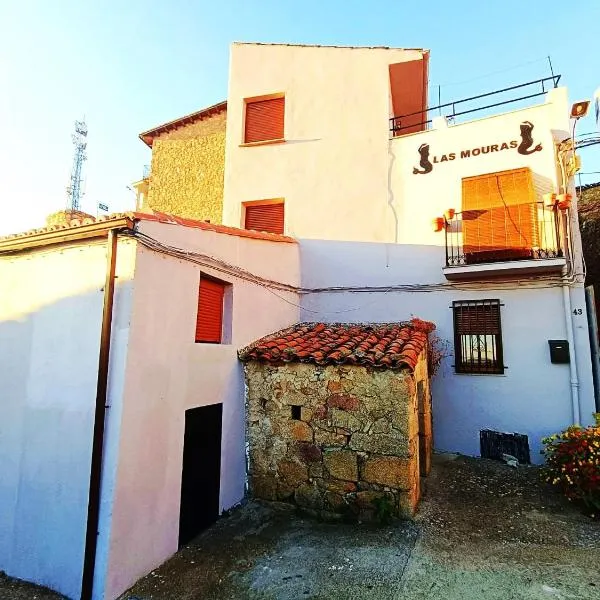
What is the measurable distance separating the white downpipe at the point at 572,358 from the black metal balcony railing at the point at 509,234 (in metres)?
0.95

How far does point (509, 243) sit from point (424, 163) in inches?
117

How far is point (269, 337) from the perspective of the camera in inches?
308

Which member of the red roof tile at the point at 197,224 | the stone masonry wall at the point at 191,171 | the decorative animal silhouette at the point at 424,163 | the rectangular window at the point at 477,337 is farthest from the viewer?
the stone masonry wall at the point at 191,171

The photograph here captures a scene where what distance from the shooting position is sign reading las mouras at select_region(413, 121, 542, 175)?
865 centimetres

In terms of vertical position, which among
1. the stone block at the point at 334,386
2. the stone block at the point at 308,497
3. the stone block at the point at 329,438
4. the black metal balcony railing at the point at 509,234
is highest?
the black metal balcony railing at the point at 509,234

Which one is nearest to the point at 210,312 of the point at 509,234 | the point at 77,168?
the point at 509,234

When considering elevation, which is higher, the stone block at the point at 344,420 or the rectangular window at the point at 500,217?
the rectangular window at the point at 500,217

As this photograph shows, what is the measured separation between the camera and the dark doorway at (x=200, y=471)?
5527 millimetres

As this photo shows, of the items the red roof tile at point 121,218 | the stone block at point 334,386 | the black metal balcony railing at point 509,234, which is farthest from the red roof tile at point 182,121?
the stone block at point 334,386

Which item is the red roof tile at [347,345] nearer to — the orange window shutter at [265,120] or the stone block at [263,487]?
the stone block at [263,487]

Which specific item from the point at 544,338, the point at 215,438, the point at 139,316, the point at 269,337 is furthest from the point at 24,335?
the point at 544,338

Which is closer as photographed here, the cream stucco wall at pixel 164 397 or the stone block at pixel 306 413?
the cream stucco wall at pixel 164 397

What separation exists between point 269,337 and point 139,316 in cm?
337

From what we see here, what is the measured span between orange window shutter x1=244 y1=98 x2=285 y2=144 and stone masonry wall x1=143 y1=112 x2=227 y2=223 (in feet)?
3.42
